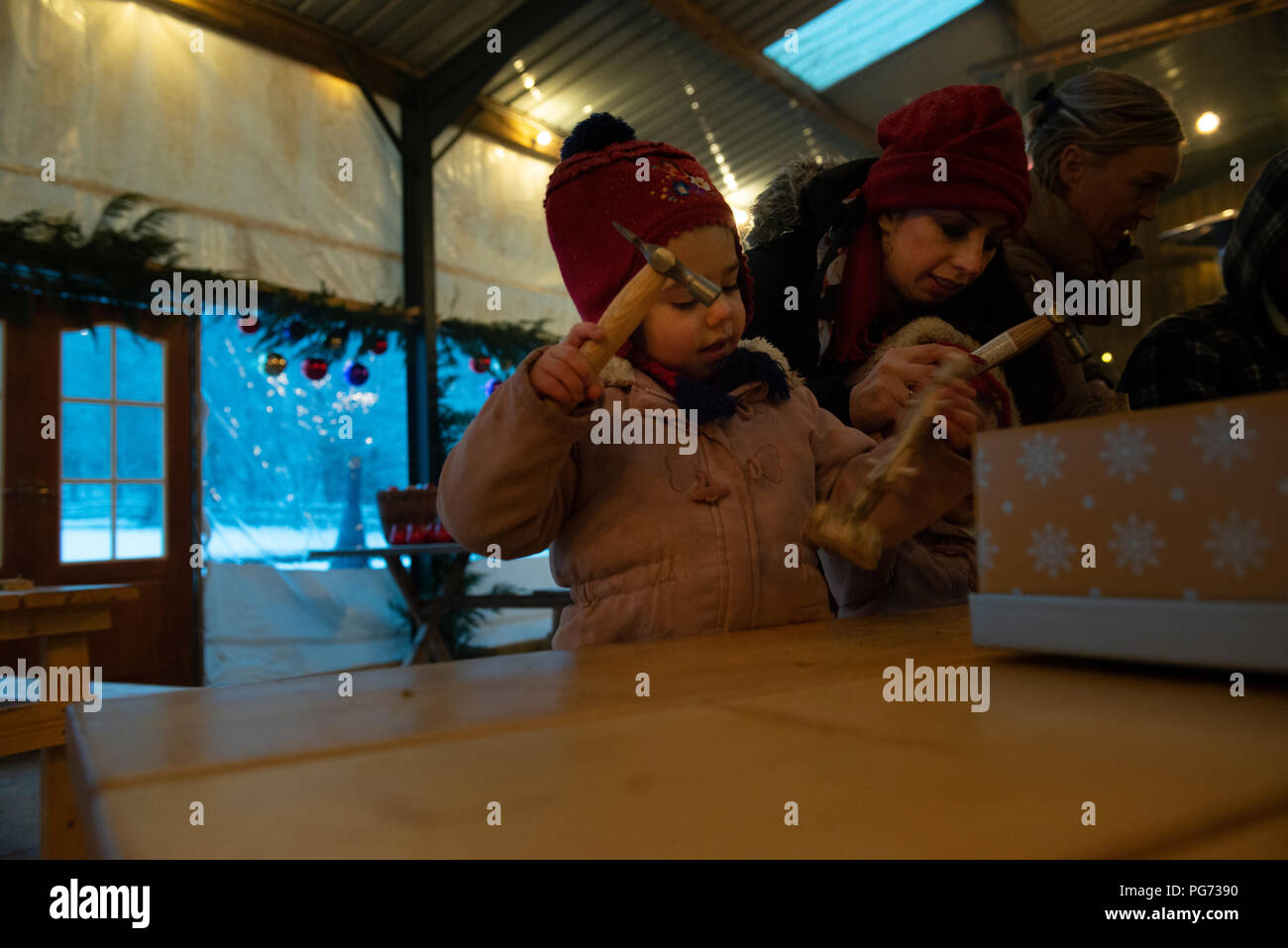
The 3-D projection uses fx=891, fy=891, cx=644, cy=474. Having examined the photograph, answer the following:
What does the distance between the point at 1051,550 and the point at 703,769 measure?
29cm

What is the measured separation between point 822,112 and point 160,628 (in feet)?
15.3

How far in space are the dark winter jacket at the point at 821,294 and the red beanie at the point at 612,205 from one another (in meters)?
0.15

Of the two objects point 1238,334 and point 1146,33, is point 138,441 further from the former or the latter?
point 1146,33

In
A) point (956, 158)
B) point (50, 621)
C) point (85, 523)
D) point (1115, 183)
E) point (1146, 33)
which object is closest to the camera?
point (956, 158)

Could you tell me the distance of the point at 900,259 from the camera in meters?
1.20

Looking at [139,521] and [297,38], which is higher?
[297,38]

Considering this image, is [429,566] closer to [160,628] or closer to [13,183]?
[160,628]

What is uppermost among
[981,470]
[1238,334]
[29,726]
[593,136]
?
[593,136]

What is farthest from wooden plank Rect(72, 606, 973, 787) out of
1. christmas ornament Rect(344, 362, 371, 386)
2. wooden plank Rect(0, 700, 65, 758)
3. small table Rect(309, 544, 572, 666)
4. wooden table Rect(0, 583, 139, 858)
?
A: christmas ornament Rect(344, 362, 371, 386)

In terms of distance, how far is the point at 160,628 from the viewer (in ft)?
12.9

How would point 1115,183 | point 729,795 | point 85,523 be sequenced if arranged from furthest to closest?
point 85,523 < point 1115,183 < point 729,795

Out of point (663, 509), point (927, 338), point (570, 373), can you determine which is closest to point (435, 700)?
point (570, 373)

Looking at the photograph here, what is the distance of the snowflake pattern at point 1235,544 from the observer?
39 centimetres

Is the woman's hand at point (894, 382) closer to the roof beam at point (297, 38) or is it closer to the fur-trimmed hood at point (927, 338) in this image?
the fur-trimmed hood at point (927, 338)
